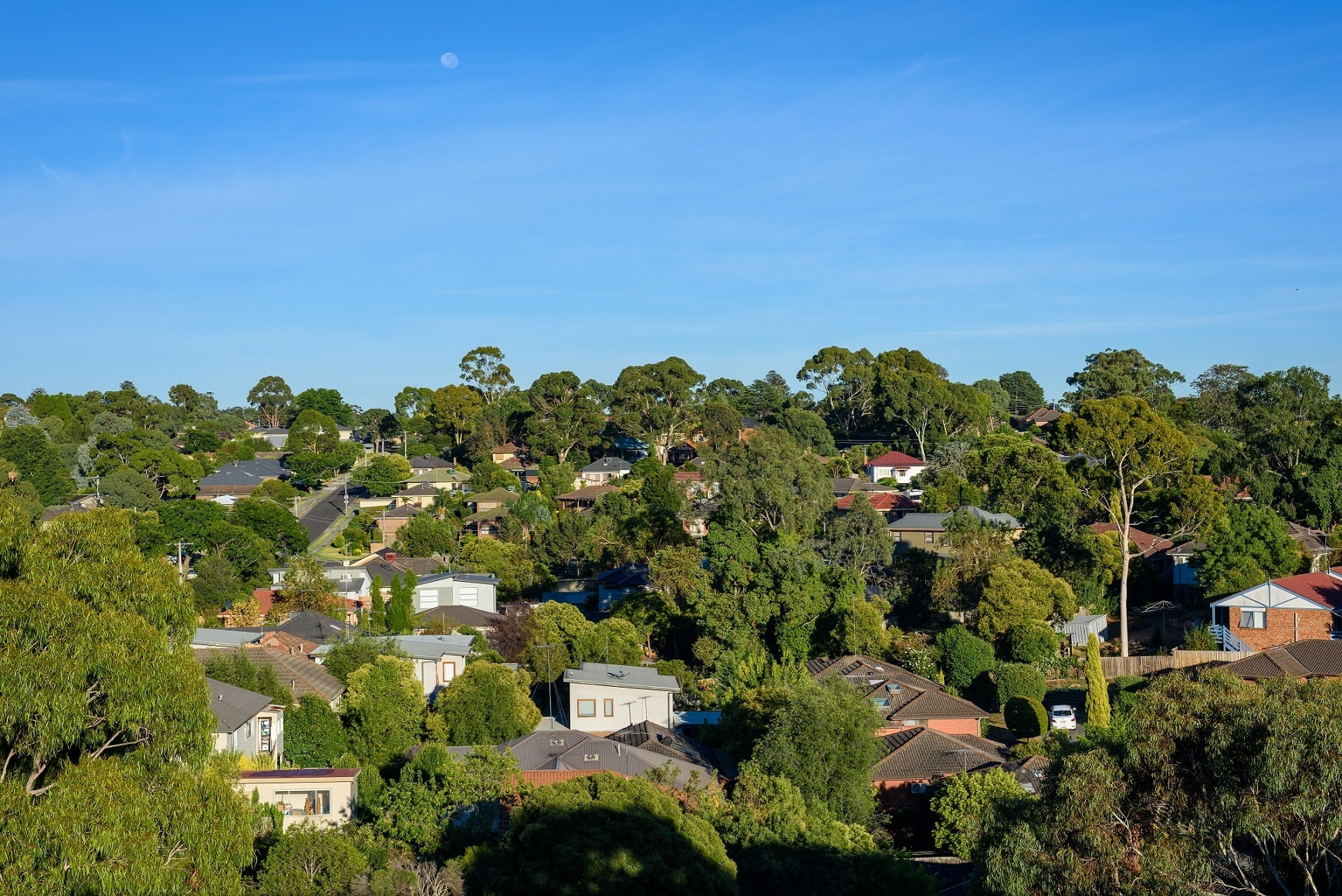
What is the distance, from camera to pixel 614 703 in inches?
1156

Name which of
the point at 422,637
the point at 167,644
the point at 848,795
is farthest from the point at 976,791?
the point at 422,637

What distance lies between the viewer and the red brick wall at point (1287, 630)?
1328 inches

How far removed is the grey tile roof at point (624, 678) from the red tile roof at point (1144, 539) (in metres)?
20.8

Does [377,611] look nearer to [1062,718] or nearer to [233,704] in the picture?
[233,704]

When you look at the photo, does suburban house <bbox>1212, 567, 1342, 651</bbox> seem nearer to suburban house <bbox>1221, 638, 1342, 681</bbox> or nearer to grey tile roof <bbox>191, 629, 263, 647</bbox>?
suburban house <bbox>1221, 638, 1342, 681</bbox>

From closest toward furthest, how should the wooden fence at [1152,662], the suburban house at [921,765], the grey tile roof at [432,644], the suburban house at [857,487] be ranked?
the suburban house at [921,765] < the wooden fence at [1152,662] < the grey tile roof at [432,644] < the suburban house at [857,487]

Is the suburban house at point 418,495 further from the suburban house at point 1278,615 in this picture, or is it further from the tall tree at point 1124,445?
the suburban house at point 1278,615

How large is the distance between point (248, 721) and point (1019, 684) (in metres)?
19.1

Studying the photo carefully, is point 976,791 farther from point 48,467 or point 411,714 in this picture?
point 48,467

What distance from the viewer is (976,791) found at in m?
22.1

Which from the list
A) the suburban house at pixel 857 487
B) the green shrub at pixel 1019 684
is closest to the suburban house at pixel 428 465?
the suburban house at pixel 857 487

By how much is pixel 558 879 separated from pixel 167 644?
5.65 meters

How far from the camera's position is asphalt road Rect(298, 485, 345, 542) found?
200 ft

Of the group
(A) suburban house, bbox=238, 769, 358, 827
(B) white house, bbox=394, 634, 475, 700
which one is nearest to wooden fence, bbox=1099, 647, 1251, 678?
(B) white house, bbox=394, 634, 475, 700
